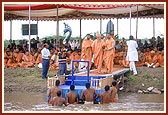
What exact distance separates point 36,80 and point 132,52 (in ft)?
6.24

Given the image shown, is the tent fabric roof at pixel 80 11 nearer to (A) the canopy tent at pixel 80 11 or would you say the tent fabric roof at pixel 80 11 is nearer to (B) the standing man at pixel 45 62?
(A) the canopy tent at pixel 80 11

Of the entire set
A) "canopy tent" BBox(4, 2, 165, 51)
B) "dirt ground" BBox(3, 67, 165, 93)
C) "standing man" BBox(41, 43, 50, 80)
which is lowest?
"dirt ground" BBox(3, 67, 165, 93)

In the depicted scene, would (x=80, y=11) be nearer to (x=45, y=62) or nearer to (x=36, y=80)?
(x=45, y=62)

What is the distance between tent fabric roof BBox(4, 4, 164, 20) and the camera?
473 inches

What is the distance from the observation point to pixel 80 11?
12688mm

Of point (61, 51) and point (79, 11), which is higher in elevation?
point (79, 11)

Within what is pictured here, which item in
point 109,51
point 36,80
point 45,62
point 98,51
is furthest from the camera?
point 98,51

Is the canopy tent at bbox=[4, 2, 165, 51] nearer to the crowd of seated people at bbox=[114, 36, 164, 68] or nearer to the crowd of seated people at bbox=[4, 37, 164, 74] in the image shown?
the crowd of seated people at bbox=[4, 37, 164, 74]

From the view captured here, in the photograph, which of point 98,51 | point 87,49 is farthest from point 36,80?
point 98,51

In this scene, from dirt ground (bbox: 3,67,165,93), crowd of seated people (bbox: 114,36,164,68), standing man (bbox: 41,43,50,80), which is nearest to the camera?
dirt ground (bbox: 3,67,165,93)

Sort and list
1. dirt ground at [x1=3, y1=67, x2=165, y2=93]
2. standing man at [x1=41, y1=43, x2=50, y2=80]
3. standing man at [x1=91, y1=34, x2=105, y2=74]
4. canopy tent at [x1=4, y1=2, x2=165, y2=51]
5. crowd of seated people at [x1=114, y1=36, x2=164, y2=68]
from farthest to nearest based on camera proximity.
A: standing man at [x1=91, y1=34, x2=105, y2=74] → standing man at [x1=41, y1=43, x2=50, y2=80] → crowd of seated people at [x1=114, y1=36, x2=164, y2=68] → dirt ground at [x1=3, y1=67, x2=165, y2=93] → canopy tent at [x1=4, y1=2, x2=165, y2=51]

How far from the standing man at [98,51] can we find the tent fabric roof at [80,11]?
1.61 ft

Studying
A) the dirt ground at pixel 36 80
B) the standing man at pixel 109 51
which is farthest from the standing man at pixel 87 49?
the dirt ground at pixel 36 80

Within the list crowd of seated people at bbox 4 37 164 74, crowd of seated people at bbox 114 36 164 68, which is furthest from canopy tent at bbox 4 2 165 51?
crowd of seated people at bbox 114 36 164 68
